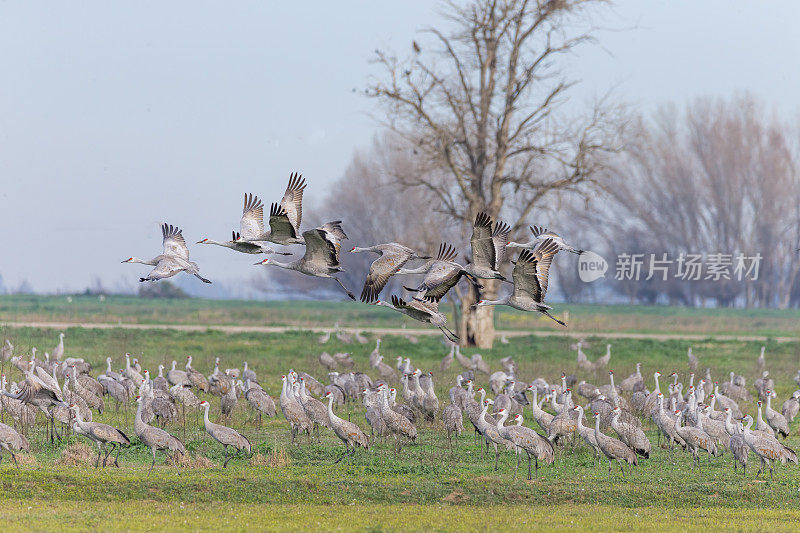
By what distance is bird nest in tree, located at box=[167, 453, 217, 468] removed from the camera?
1559 centimetres

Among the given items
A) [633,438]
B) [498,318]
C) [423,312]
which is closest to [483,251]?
[423,312]

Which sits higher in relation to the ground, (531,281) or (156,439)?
(531,281)

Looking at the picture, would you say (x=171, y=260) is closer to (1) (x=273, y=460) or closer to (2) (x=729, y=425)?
(1) (x=273, y=460)

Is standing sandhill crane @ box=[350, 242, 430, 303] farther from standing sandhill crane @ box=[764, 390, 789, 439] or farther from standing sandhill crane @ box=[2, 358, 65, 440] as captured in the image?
standing sandhill crane @ box=[764, 390, 789, 439]

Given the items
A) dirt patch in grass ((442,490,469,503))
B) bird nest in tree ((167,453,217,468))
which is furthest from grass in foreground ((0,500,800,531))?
bird nest in tree ((167,453,217,468))

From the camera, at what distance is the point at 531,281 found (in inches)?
415

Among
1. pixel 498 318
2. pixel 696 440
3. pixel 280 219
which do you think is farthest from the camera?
pixel 498 318

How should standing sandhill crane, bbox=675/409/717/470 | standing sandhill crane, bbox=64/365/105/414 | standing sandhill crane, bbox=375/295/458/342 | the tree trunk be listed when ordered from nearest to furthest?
standing sandhill crane, bbox=375/295/458/342 < standing sandhill crane, bbox=675/409/717/470 < standing sandhill crane, bbox=64/365/105/414 < the tree trunk

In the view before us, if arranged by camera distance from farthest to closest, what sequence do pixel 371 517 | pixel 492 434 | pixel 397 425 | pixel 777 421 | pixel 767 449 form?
pixel 777 421 < pixel 397 425 < pixel 492 434 < pixel 767 449 < pixel 371 517

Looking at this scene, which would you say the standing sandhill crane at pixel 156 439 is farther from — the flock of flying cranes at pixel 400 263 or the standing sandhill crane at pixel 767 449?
the standing sandhill crane at pixel 767 449

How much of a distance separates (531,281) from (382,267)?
1.59 m

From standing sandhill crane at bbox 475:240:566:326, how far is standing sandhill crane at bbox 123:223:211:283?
127 inches

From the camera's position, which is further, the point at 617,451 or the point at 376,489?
the point at 617,451

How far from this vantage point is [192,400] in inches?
825
